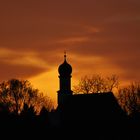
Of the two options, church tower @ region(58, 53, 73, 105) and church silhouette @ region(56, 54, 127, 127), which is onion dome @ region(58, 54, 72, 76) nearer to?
church tower @ region(58, 53, 73, 105)

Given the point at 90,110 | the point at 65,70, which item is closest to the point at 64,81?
the point at 65,70

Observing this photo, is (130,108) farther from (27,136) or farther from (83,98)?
(27,136)

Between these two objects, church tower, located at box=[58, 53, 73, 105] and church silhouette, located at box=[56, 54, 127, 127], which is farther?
church tower, located at box=[58, 53, 73, 105]

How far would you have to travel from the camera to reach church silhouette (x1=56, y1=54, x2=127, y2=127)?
125387mm

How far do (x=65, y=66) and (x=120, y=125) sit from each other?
74.2 feet

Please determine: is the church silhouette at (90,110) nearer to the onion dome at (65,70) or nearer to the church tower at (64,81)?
the church tower at (64,81)

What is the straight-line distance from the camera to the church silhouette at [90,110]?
12539cm

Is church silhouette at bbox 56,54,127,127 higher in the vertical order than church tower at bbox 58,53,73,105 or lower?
lower

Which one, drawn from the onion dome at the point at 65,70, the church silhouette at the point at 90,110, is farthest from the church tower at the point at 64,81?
the church silhouette at the point at 90,110

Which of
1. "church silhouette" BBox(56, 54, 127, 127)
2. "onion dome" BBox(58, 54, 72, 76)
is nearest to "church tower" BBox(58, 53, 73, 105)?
"onion dome" BBox(58, 54, 72, 76)

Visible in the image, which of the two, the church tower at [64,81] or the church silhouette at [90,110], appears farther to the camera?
the church tower at [64,81]

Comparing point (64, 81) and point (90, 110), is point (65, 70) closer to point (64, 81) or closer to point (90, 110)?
point (64, 81)

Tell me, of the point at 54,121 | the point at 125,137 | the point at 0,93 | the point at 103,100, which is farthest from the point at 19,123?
the point at 0,93

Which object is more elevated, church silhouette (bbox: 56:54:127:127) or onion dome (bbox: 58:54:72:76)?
onion dome (bbox: 58:54:72:76)
